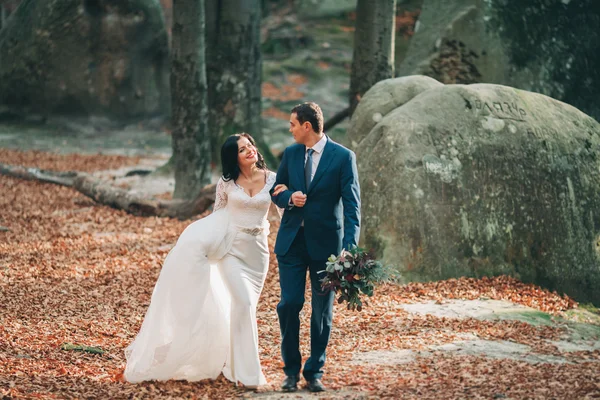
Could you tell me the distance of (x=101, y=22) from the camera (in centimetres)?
2192

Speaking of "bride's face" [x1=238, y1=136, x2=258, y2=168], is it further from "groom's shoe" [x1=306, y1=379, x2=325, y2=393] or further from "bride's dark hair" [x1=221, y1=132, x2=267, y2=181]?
"groom's shoe" [x1=306, y1=379, x2=325, y2=393]

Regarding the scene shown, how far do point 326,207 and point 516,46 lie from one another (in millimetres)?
9840

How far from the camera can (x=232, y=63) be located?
1534 centimetres

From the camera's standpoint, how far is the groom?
19.6 ft

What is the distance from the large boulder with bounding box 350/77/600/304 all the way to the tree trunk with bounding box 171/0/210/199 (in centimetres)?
424

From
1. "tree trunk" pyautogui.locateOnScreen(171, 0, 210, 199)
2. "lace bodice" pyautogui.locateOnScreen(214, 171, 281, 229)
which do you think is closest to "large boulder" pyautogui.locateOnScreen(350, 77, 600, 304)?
"lace bodice" pyautogui.locateOnScreen(214, 171, 281, 229)

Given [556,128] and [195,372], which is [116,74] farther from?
[195,372]

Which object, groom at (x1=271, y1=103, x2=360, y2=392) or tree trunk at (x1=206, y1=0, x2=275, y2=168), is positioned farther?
tree trunk at (x1=206, y1=0, x2=275, y2=168)

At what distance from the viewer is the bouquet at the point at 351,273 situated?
5711mm

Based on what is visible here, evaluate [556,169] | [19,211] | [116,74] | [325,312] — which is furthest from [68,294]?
[116,74]

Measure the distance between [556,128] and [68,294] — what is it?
6.01 meters

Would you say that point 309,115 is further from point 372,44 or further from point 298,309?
point 372,44

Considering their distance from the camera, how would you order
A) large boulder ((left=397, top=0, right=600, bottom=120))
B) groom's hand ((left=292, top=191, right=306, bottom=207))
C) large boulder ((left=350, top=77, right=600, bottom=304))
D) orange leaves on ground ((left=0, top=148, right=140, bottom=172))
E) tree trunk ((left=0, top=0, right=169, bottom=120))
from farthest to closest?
1. tree trunk ((left=0, top=0, right=169, bottom=120))
2. orange leaves on ground ((left=0, top=148, right=140, bottom=172))
3. large boulder ((left=397, top=0, right=600, bottom=120))
4. large boulder ((left=350, top=77, right=600, bottom=304))
5. groom's hand ((left=292, top=191, right=306, bottom=207))

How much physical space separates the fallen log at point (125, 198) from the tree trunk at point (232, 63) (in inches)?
88.1
